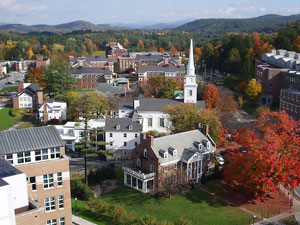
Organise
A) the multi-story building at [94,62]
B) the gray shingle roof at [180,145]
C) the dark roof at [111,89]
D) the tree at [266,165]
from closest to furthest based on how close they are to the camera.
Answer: the tree at [266,165] < the gray shingle roof at [180,145] < the dark roof at [111,89] < the multi-story building at [94,62]

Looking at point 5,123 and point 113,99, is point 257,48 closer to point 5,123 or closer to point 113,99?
point 113,99

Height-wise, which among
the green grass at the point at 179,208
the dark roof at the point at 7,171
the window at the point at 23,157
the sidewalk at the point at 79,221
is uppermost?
the dark roof at the point at 7,171

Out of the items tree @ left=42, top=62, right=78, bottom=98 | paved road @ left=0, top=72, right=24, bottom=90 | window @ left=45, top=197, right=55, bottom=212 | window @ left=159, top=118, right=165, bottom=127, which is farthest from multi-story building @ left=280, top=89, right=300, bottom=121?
paved road @ left=0, top=72, right=24, bottom=90

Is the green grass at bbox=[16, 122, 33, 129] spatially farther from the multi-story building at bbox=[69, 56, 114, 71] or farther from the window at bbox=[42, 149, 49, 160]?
the multi-story building at bbox=[69, 56, 114, 71]

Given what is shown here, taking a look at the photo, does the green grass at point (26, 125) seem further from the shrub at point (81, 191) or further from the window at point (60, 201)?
the window at point (60, 201)

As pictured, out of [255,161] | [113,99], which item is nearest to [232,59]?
[113,99]

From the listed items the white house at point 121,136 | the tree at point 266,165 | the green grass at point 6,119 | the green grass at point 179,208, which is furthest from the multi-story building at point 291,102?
the green grass at point 6,119
